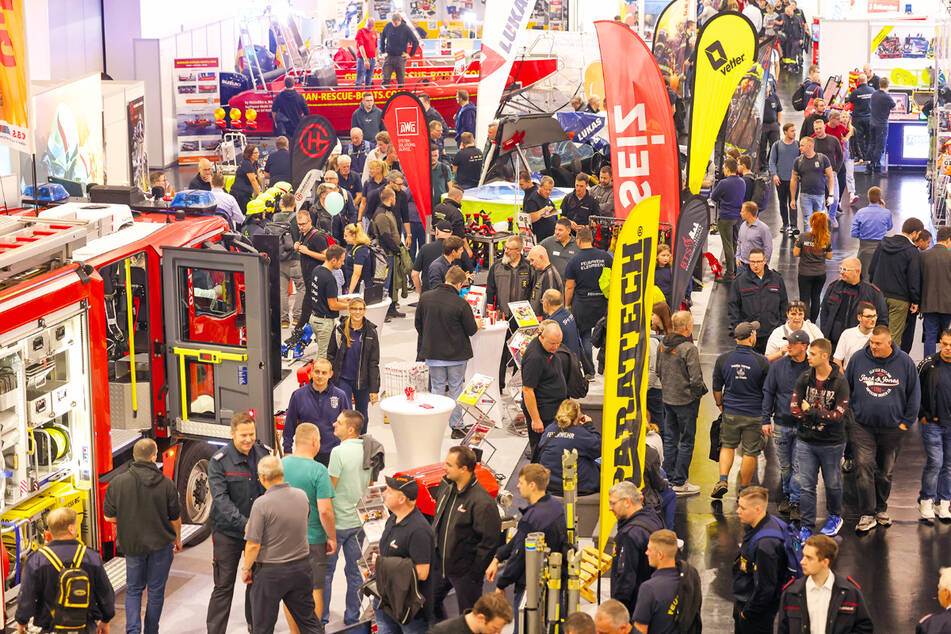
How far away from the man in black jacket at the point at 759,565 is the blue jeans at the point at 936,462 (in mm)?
2808

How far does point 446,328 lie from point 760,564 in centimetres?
430

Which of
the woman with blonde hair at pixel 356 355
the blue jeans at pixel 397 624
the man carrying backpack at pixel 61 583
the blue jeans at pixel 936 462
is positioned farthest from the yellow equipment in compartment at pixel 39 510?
the blue jeans at pixel 936 462

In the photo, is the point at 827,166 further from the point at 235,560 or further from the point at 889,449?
the point at 235,560

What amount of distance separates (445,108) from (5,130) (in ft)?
57.1

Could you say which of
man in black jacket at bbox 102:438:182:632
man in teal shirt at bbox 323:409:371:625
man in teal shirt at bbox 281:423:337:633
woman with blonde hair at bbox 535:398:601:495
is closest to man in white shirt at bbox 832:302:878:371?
woman with blonde hair at bbox 535:398:601:495

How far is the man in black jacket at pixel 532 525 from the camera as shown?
741 cm

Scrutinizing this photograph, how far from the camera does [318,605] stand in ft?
27.5

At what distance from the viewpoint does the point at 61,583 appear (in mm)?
7234

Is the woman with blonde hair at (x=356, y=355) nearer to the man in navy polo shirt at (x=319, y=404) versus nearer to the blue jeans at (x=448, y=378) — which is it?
the blue jeans at (x=448, y=378)

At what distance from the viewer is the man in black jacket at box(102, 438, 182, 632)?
7.95 m

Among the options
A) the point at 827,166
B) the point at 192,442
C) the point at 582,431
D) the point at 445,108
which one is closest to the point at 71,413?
the point at 192,442

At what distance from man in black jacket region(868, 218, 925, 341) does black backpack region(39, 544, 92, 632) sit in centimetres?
827

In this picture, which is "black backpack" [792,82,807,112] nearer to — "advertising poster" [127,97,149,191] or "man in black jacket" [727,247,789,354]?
"advertising poster" [127,97,149,191]

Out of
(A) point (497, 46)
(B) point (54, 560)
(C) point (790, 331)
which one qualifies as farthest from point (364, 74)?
(B) point (54, 560)
